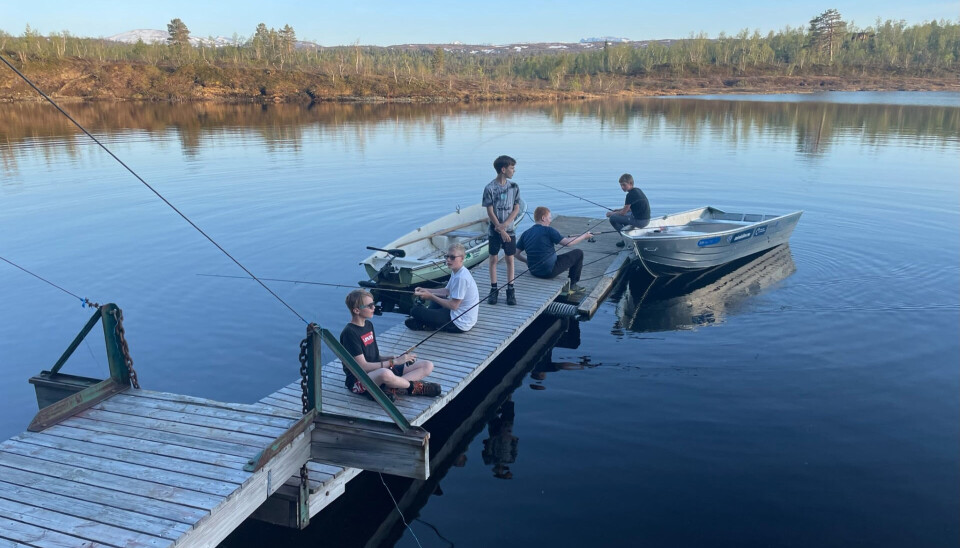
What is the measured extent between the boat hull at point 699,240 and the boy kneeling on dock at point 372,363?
26.2 feet

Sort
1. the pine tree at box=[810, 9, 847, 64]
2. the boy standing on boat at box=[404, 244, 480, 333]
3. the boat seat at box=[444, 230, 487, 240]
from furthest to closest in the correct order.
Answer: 1. the pine tree at box=[810, 9, 847, 64]
2. the boat seat at box=[444, 230, 487, 240]
3. the boy standing on boat at box=[404, 244, 480, 333]

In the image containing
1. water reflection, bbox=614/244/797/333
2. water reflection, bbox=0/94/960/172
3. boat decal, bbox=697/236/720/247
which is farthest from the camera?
water reflection, bbox=0/94/960/172

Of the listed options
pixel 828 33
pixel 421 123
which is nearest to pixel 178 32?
pixel 421 123

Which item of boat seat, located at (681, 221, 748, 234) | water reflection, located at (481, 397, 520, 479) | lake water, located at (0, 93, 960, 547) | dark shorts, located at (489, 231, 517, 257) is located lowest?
water reflection, located at (481, 397, 520, 479)

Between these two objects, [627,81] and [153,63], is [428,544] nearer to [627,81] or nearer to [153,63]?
[153,63]

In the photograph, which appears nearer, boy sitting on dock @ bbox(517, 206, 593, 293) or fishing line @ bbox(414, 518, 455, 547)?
fishing line @ bbox(414, 518, 455, 547)

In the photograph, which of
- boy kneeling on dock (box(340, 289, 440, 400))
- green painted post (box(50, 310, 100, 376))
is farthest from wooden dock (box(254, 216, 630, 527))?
green painted post (box(50, 310, 100, 376))

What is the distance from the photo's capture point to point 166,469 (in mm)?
5531

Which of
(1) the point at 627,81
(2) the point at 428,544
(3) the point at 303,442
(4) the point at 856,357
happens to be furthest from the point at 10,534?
(1) the point at 627,81

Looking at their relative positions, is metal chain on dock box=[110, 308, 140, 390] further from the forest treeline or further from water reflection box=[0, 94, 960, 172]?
the forest treeline

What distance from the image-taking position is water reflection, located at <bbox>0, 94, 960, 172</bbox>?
131 feet

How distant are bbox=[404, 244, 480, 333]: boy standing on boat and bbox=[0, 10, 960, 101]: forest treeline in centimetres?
8755

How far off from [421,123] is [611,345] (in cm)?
4696

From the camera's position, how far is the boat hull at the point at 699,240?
564 inches
